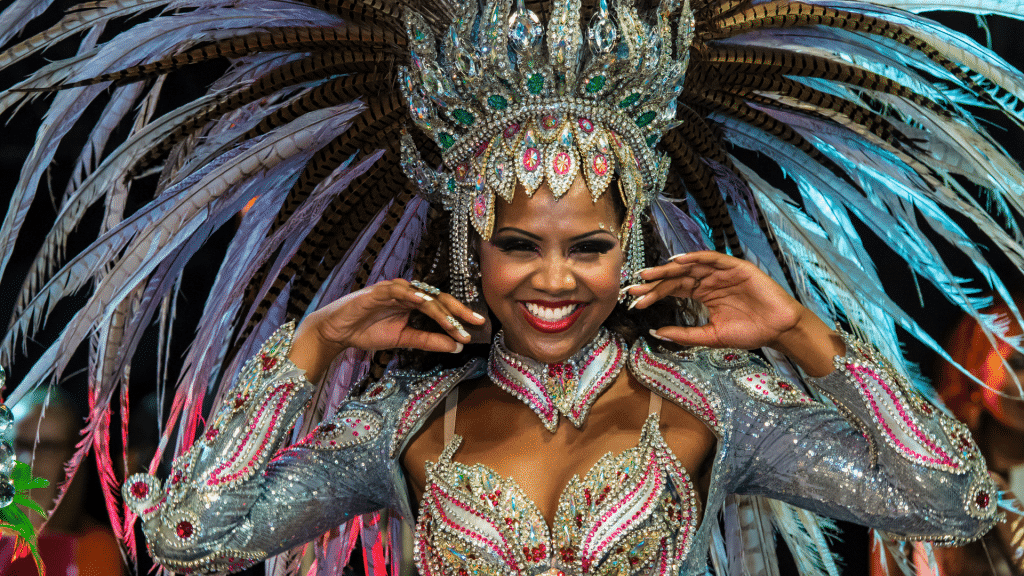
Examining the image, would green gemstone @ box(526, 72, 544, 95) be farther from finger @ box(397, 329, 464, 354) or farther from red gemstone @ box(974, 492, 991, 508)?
red gemstone @ box(974, 492, 991, 508)

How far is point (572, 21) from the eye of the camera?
212cm

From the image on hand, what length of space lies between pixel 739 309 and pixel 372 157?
92cm

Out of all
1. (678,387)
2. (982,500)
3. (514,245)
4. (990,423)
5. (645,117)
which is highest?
(645,117)

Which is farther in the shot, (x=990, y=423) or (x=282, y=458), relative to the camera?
(x=990, y=423)

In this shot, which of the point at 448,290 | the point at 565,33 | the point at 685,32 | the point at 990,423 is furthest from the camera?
the point at 990,423

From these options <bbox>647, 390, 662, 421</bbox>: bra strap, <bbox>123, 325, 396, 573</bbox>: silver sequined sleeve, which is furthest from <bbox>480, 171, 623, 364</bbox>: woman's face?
<bbox>123, 325, 396, 573</bbox>: silver sequined sleeve

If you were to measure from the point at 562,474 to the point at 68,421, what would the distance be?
1.76 metres

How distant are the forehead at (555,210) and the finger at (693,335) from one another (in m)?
0.25

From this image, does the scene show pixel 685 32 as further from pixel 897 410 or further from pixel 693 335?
pixel 897 410

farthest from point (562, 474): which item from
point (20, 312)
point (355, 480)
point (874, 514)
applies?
point (20, 312)

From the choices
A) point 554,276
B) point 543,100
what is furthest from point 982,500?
point 543,100

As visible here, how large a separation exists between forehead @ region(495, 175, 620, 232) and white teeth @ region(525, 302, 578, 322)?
156mm

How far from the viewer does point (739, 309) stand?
88.3 inches

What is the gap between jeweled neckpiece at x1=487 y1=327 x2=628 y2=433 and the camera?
229cm
